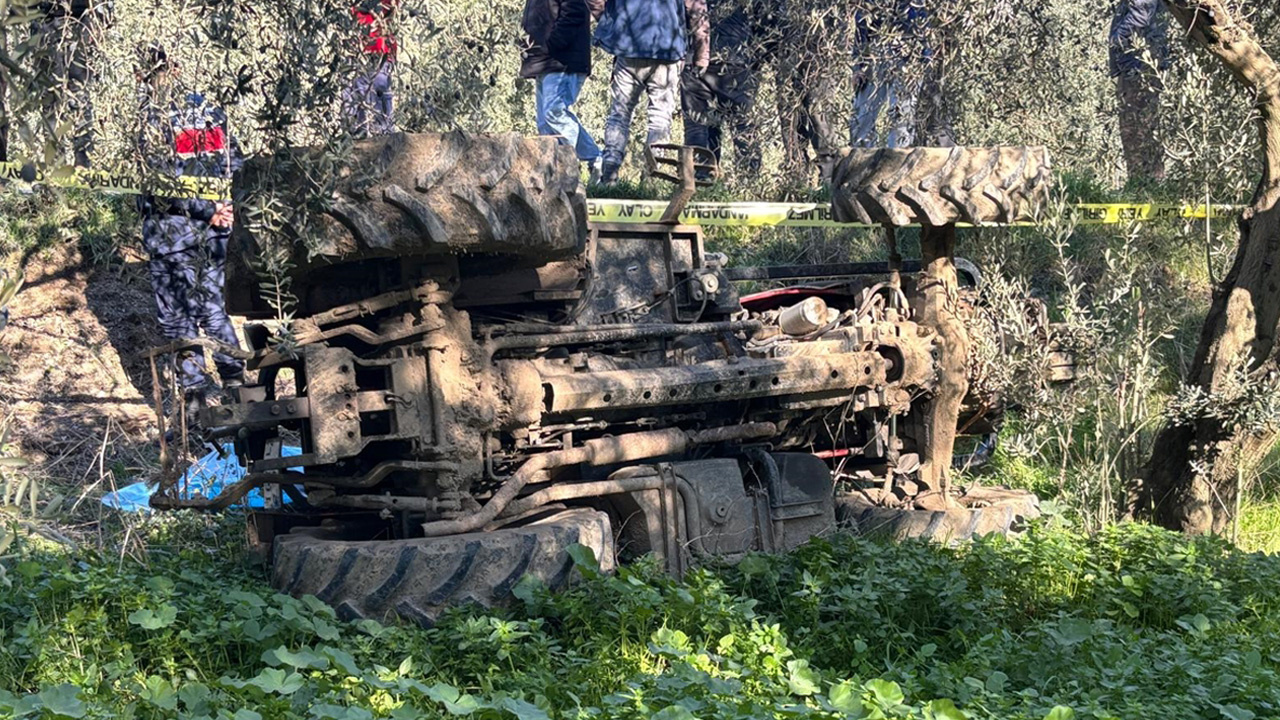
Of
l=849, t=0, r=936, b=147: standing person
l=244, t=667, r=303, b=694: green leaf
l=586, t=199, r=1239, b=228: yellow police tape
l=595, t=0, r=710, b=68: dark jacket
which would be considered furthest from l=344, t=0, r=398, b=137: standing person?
l=849, t=0, r=936, b=147: standing person

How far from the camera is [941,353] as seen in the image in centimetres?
804

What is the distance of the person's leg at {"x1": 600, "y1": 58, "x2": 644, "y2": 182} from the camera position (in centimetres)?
1223

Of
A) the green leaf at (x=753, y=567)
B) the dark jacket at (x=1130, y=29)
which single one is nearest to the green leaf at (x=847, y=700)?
the green leaf at (x=753, y=567)

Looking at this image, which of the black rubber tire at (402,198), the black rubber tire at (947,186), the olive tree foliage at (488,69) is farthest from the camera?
the black rubber tire at (947,186)

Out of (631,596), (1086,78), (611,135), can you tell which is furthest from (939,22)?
(631,596)

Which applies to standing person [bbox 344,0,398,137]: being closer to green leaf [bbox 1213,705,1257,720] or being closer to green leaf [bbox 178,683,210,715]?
green leaf [bbox 178,683,210,715]

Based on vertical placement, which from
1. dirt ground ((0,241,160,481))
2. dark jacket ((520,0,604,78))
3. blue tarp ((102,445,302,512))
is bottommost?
blue tarp ((102,445,302,512))

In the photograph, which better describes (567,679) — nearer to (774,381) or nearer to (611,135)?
(774,381)

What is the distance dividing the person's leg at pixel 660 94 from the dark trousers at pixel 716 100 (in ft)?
2.82

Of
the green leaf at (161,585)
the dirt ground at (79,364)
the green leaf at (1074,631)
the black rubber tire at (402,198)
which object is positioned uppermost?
the black rubber tire at (402,198)

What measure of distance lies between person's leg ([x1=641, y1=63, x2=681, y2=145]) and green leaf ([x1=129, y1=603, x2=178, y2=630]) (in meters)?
7.24

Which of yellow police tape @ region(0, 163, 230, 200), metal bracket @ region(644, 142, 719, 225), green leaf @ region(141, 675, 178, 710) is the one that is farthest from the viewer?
metal bracket @ region(644, 142, 719, 225)

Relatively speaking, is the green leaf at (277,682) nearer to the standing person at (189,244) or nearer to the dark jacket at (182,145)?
the dark jacket at (182,145)

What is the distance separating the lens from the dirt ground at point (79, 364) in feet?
31.0
